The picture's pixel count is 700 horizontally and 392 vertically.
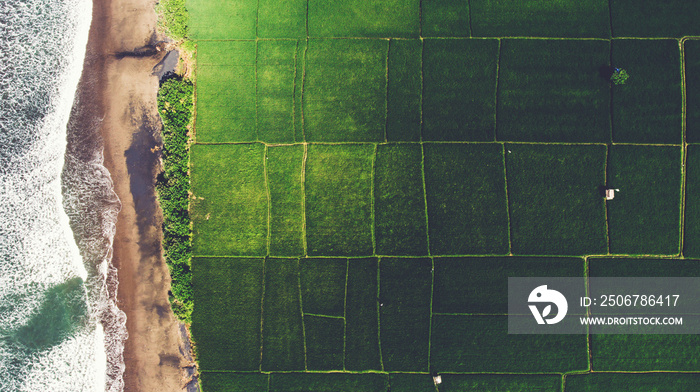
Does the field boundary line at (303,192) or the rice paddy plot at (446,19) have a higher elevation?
the rice paddy plot at (446,19)

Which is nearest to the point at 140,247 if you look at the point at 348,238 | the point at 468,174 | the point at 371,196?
the point at 348,238

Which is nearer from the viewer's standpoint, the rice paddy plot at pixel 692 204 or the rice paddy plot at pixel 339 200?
the rice paddy plot at pixel 692 204

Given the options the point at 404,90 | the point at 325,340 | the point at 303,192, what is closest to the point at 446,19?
the point at 404,90

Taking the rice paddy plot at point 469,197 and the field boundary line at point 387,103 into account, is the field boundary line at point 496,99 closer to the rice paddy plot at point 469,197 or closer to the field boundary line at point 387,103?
the rice paddy plot at point 469,197

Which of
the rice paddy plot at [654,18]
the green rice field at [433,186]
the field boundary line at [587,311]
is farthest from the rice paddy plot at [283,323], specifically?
the rice paddy plot at [654,18]

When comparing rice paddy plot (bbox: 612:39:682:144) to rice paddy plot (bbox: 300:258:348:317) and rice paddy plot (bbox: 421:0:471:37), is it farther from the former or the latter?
rice paddy plot (bbox: 300:258:348:317)

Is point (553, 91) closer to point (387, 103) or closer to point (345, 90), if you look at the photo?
point (387, 103)

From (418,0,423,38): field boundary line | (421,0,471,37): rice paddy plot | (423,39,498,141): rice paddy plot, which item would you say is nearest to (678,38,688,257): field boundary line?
(423,39,498,141): rice paddy plot
